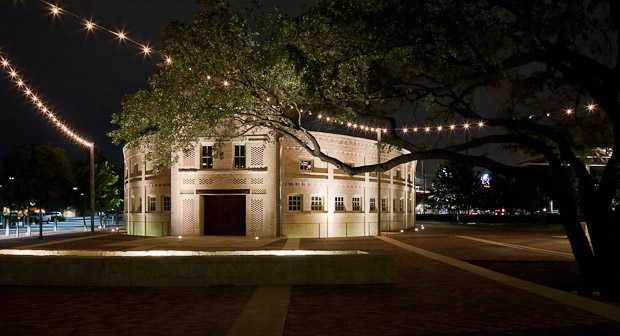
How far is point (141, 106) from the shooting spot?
1705 cm

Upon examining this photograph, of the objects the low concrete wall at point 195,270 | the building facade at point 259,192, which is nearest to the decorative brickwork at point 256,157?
the building facade at point 259,192

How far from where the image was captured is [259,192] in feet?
112

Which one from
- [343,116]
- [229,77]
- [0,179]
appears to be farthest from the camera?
[0,179]

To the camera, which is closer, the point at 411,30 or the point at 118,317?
the point at 118,317

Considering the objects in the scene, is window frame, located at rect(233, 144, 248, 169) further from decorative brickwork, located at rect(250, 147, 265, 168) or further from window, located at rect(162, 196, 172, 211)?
window, located at rect(162, 196, 172, 211)

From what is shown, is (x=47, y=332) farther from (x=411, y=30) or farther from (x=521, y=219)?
(x=521, y=219)

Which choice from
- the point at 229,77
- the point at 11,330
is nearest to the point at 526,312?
the point at 11,330

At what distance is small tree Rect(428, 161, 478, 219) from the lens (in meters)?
75.9

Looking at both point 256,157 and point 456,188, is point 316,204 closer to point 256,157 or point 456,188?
point 256,157

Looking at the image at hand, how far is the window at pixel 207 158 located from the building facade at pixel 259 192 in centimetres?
7

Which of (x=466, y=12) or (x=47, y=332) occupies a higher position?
(x=466, y=12)

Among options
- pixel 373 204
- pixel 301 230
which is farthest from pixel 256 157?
pixel 373 204

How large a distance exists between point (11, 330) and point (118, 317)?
164 centimetres

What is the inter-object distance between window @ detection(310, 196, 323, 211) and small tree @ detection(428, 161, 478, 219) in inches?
1680
